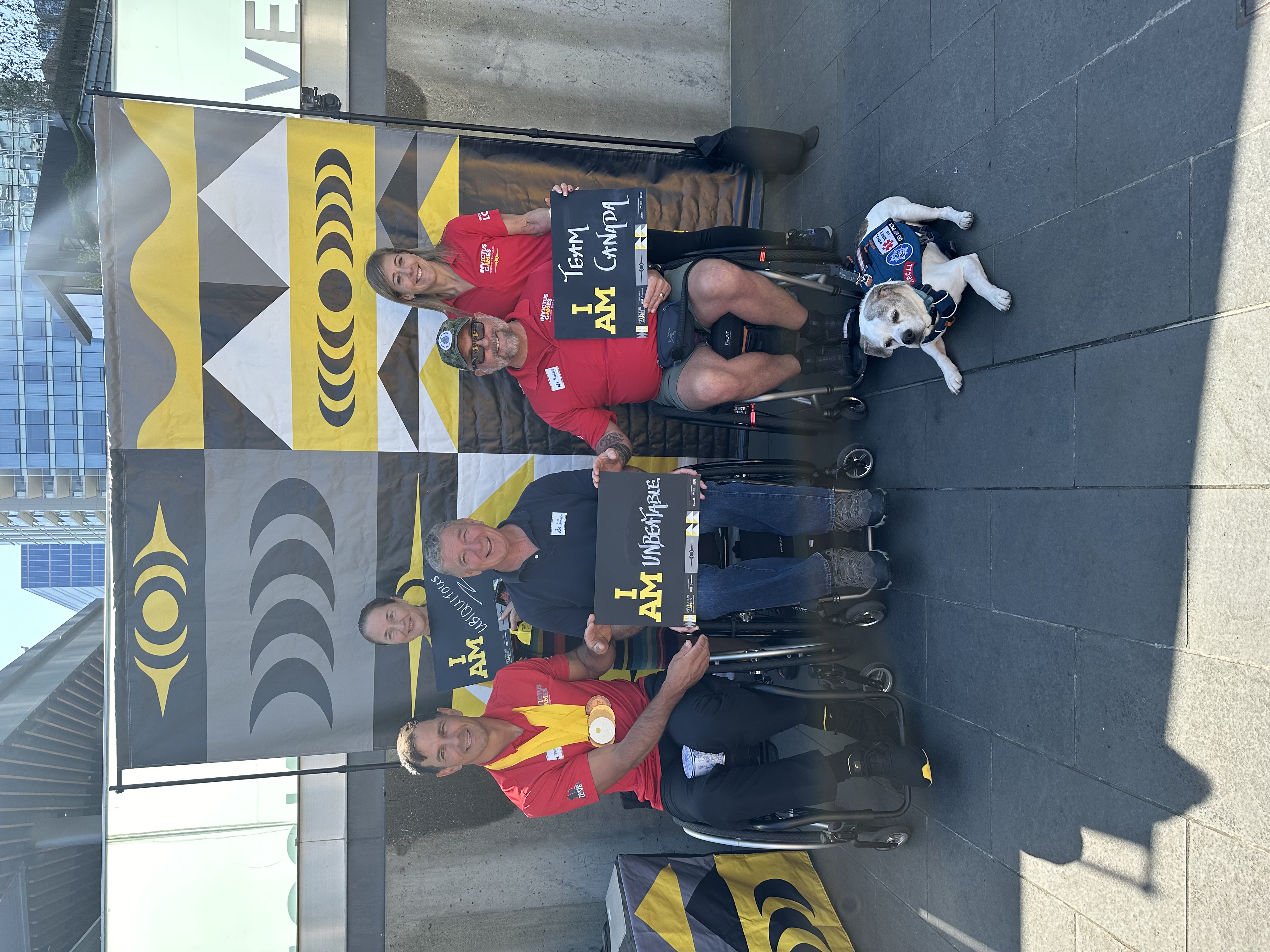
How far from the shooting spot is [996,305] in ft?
8.71

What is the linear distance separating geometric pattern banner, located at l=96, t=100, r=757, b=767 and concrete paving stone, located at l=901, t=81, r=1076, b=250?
2421 mm

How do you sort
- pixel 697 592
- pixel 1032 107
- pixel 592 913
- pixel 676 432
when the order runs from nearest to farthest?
pixel 1032 107 → pixel 697 592 → pixel 676 432 → pixel 592 913

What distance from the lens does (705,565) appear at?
3.24 metres

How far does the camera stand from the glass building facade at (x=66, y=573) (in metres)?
3.98

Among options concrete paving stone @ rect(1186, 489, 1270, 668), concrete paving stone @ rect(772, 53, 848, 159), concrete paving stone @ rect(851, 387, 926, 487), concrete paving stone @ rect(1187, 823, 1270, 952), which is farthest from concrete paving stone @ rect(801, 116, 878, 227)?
concrete paving stone @ rect(1187, 823, 1270, 952)

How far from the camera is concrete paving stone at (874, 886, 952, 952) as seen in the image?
321 cm

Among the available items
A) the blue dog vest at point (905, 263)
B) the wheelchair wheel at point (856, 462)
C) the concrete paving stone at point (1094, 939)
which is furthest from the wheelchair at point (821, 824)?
the blue dog vest at point (905, 263)

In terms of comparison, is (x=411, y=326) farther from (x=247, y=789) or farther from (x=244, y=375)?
(x=247, y=789)

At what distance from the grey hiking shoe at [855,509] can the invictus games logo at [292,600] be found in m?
2.82

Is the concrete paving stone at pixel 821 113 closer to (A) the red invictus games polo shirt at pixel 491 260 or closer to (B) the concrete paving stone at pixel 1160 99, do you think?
(B) the concrete paving stone at pixel 1160 99

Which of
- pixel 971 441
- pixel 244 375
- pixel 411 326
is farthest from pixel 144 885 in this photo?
pixel 971 441

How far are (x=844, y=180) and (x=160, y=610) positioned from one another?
4.60m

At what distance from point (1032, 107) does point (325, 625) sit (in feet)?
14.2

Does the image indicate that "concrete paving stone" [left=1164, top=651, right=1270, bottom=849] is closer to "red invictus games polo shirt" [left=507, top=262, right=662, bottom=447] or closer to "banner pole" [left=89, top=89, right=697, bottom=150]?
"red invictus games polo shirt" [left=507, top=262, right=662, bottom=447]
